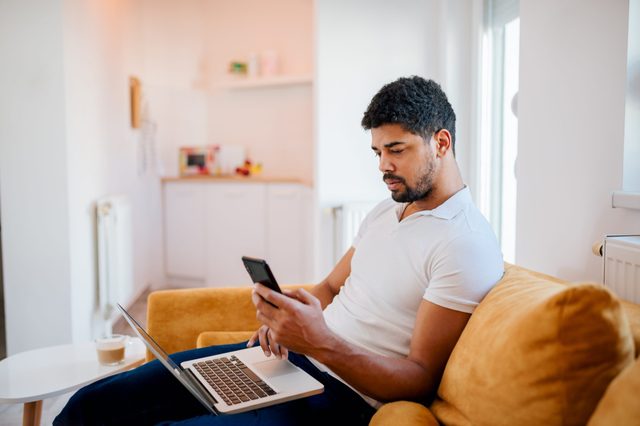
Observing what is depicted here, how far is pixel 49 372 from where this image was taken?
181 cm

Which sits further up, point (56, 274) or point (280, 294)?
point (280, 294)

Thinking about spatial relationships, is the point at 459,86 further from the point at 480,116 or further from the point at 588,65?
the point at 588,65

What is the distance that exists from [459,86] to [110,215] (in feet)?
6.61

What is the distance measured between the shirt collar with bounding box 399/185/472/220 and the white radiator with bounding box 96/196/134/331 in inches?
91.0

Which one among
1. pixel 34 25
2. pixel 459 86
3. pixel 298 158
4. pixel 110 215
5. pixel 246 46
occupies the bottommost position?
pixel 110 215

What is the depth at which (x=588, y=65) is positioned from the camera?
161cm

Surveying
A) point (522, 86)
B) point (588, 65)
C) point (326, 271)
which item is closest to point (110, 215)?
point (326, 271)

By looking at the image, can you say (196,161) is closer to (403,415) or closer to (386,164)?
(386,164)

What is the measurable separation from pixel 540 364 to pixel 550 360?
0.02m

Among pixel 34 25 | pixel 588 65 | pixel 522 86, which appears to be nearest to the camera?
pixel 588 65

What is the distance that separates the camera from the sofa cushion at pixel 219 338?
1.81 m

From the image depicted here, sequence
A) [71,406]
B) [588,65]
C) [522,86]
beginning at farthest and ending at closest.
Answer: [522,86], [588,65], [71,406]

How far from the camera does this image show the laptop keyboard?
122 centimetres

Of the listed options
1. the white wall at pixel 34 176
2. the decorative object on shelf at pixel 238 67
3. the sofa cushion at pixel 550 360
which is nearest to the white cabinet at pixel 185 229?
the decorative object on shelf at pixel 238 67
